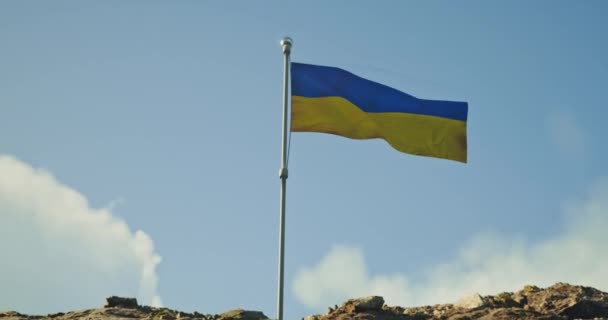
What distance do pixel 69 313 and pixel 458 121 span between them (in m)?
14.8

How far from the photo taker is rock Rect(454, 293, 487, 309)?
2581cm

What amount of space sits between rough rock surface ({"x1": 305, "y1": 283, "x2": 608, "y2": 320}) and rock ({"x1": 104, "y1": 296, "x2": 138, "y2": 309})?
643 cm

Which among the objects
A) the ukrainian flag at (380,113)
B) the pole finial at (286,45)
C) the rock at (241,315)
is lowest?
the rock at (241,315)

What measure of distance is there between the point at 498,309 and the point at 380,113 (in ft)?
25.2

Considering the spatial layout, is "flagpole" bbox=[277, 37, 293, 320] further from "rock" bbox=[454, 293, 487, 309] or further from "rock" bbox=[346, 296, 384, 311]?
"rock" bbox=[454, 293, 487, 309]

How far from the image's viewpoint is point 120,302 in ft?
93.2

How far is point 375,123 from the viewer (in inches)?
849

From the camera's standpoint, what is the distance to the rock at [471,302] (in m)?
25.8

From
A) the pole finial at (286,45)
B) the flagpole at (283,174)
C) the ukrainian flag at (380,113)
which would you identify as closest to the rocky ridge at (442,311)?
the ukrainian flag at (380,113)

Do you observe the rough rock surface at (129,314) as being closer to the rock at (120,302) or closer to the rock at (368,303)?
the rock at (120,302)

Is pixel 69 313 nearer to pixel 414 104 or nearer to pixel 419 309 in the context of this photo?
pixel 419 309

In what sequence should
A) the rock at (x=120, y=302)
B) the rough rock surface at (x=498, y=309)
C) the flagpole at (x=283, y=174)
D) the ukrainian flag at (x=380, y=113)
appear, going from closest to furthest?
1. the flagpole at (x=283, y=174)
2. the ukrainian flag at (x=380, y=113)
3. the rough rock surface at (x=498, y=309)
4. the rock at (x=120, y=302)

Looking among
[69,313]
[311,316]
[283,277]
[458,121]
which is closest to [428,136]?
[458,121]

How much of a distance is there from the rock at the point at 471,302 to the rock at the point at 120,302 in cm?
1094
